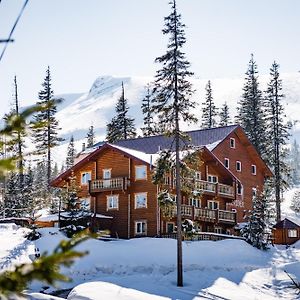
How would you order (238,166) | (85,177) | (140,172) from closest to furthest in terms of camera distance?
(140,172), (85,177), (238,166)

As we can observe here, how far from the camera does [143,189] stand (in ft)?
127

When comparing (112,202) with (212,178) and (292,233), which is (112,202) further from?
(292,233)

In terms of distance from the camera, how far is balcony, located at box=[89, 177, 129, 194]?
38938mm

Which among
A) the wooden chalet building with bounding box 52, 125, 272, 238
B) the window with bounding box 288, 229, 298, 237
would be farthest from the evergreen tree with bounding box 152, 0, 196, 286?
the window with bounding box 288, 229, 298, 237

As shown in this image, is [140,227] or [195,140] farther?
[195,140]

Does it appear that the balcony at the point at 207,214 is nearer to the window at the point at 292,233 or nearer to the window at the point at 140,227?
the window at the point at 140,227

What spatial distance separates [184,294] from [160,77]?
11.7 metres

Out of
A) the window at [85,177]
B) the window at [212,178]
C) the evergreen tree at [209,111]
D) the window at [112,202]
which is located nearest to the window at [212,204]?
the window at [212,178]

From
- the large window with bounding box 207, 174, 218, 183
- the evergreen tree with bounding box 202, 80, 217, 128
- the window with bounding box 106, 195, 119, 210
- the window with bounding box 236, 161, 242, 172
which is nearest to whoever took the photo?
the window with bounding box 106, 195, 119, 210

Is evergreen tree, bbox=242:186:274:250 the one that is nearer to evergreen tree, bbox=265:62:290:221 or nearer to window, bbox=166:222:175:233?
window, bbox=166:222:175:233

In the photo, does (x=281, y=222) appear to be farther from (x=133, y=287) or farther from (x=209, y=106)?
(x=133, y=287)

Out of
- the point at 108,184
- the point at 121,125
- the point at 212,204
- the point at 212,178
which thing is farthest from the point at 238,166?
the point at 121,125

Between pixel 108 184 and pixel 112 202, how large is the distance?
1467 mm

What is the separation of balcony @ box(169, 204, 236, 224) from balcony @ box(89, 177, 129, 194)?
4.82 m
